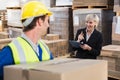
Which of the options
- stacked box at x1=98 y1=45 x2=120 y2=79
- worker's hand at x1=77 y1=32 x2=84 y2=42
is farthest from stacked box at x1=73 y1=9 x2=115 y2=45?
worker's hand at x1=77 y1=32 x2=84 y2=42

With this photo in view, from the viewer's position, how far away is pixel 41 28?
89.2 inches

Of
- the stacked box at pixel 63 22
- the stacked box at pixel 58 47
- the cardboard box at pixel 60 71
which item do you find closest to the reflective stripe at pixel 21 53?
the cardboard box at pixel 60 71

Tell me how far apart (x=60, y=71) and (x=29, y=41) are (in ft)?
1.93

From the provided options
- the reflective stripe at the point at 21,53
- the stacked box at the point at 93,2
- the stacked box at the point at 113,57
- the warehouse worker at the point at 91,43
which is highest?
the stacked box at the point at 93,2

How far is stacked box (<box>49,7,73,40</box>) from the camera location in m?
6.39

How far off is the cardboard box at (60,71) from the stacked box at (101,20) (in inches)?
145

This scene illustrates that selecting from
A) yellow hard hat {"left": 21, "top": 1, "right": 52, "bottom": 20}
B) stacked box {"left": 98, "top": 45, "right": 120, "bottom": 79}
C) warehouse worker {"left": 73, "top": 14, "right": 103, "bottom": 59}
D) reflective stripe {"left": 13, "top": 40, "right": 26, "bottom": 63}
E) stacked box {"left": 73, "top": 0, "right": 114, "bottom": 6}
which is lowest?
stacked box {"left": 98, "top": 45, "right": 120, "bottom": 79}

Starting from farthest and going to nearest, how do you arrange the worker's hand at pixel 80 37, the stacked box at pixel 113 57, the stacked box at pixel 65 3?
the stacked box at pixel 65 3 → the stacked box at pixel 113 57 → the worker's hand at pixel 80 37

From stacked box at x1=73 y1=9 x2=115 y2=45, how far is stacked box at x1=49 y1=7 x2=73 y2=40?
0.98 feet

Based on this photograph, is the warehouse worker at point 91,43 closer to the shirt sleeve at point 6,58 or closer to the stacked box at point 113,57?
the stacked box at point 113,57

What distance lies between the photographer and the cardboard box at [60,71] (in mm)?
1739

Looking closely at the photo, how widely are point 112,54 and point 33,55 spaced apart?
2.90 m

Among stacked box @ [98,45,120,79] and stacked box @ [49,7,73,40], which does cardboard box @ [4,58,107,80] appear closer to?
stacked box @ [98,45,120,79]

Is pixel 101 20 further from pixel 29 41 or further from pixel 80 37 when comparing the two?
pixel 29 41
